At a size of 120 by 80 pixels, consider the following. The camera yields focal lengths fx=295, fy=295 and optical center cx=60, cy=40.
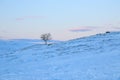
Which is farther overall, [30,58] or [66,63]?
[30,58]

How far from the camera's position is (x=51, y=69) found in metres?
36.8

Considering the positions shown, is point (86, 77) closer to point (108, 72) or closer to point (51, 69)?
point (108, 72)

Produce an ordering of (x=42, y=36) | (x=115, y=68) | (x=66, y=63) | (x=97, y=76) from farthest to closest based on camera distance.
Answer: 1. (x=42, y=36)
2. (x=66, y=63)
3. (x=115, y=68)
4. (x=97, y=76)

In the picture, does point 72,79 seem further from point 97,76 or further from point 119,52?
point 119,52

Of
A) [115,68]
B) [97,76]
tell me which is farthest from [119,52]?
[97,76]

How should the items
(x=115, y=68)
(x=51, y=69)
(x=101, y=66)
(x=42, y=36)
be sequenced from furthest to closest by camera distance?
(x=42, y=36) → (x=51, y=69) → (x=101, y=66) → (x=115, y=68)

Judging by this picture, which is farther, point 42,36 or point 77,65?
point 42,36

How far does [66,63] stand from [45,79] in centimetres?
1054

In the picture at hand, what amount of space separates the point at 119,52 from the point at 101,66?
888cm

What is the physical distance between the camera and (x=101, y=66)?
112 ft

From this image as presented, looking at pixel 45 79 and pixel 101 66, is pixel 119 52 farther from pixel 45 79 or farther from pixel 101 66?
pixel 45 79

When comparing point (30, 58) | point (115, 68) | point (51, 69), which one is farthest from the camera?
point (30, 58)

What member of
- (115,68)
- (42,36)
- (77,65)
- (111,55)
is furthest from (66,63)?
(42,36)

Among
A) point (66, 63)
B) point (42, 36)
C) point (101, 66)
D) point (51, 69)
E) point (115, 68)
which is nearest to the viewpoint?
point (115, 68)
